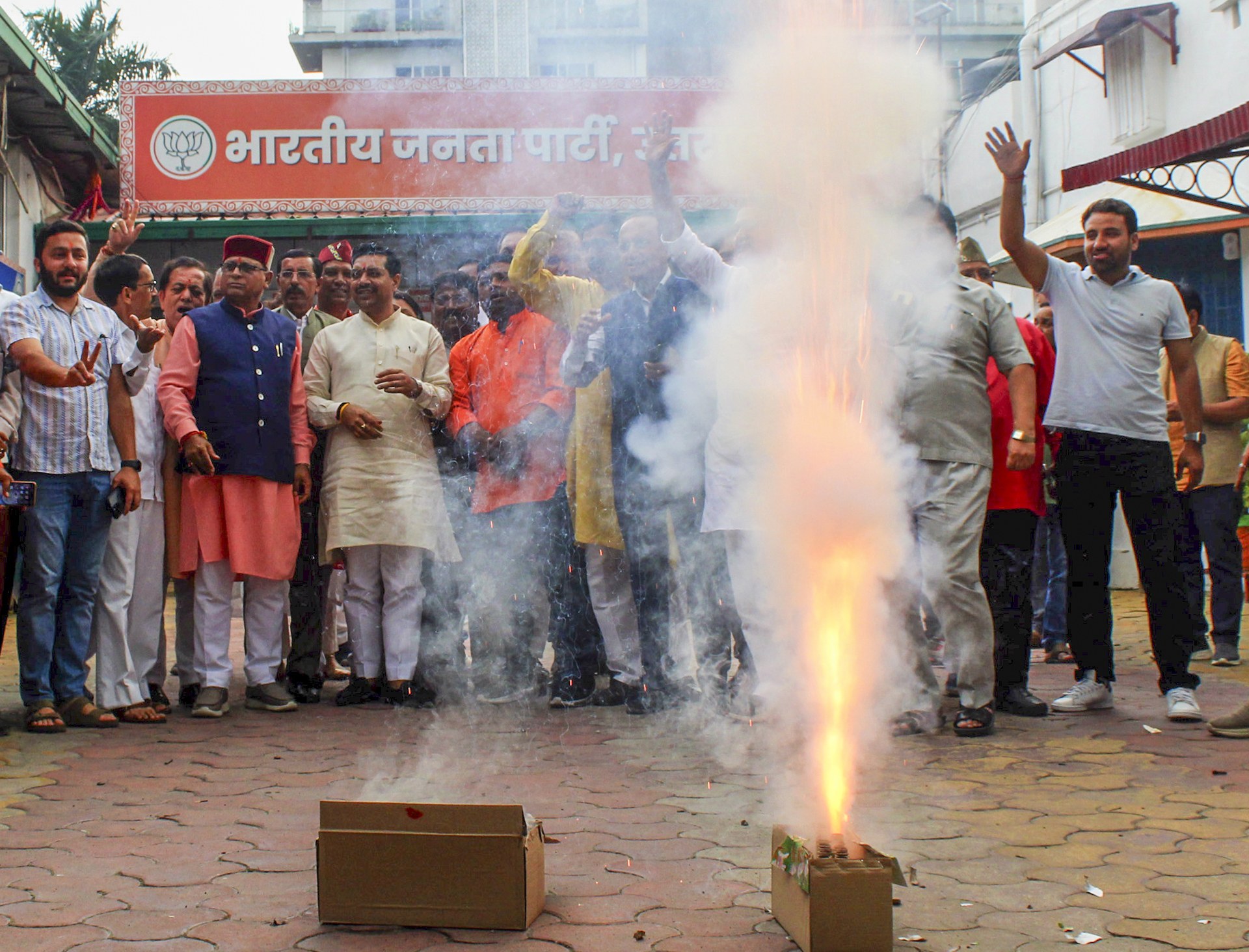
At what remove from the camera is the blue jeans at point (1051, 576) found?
22.5 feet

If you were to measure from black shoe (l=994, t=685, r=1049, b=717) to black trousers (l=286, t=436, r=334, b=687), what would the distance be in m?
3.26

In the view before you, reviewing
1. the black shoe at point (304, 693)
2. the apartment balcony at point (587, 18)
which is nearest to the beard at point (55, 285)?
the black shoe at point (304, 693)

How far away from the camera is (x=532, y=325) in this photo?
5.54 meters

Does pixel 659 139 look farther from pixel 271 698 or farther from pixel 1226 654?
pixel 1226 654

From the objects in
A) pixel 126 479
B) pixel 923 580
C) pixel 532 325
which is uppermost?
pixel 532 325

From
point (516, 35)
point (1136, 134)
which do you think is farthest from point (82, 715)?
point (1136, 134)

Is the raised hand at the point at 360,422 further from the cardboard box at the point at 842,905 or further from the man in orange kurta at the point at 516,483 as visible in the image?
the cardboard box at the point at 842,905

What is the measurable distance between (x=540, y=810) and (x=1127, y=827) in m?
1.66

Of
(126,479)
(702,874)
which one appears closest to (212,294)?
(126,479)

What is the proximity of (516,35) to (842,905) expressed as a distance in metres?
3.42

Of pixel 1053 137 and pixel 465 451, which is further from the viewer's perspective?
pixel 1053 137

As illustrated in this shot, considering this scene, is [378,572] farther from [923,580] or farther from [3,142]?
[3,142]

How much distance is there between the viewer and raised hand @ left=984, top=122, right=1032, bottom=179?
4.69m

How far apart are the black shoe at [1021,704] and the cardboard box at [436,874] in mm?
3095
